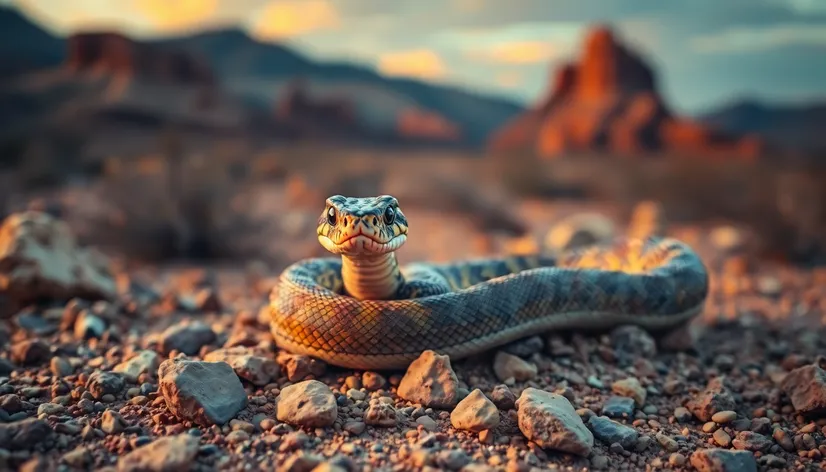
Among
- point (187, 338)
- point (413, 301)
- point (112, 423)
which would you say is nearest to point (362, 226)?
point (413, 301)

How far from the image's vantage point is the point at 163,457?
2.94m

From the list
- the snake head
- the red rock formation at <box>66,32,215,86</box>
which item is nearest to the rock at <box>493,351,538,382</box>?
the snake head

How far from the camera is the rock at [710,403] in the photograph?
404 cm

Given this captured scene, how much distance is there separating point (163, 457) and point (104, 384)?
1.28 metres

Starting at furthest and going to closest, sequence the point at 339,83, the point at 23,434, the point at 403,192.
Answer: the point at 339,83 → the point at 403,192 → the point at 23,434

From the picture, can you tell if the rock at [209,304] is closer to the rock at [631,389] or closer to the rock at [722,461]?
the rock at [631,389]

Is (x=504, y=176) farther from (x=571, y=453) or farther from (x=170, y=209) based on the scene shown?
(x=571, y=453)

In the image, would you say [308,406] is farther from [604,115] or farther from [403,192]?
[604,115]

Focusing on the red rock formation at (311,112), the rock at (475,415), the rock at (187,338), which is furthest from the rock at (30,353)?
the red rock formation at (311,112)

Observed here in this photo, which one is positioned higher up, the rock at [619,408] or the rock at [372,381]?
the rock at [372,381]

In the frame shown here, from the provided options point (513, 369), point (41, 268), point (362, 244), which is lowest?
point (513, 369)

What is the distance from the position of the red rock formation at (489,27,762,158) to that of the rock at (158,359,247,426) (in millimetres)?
40267

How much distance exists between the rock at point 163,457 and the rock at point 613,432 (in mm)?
2474

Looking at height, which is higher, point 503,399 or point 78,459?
point 503,399
